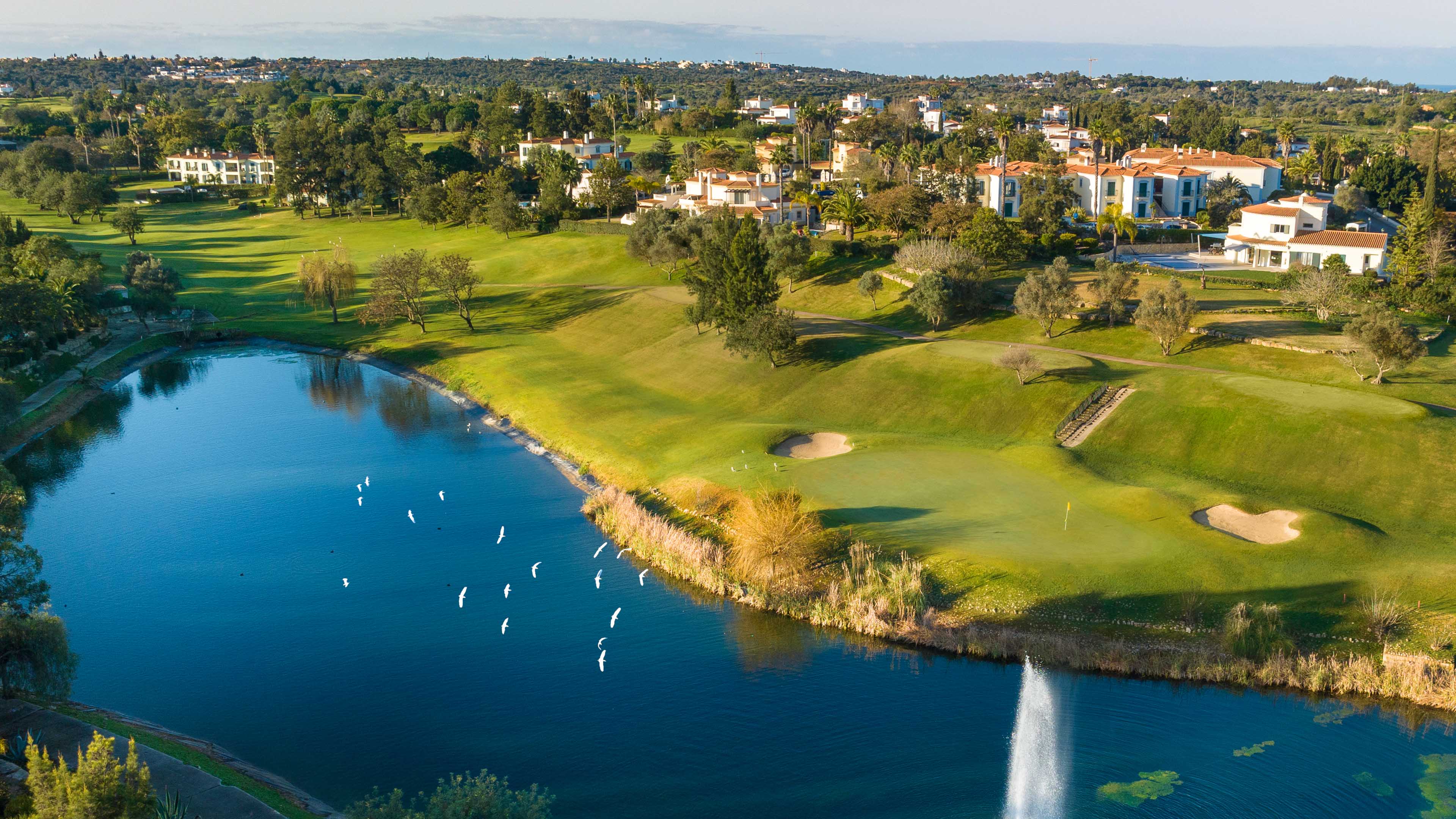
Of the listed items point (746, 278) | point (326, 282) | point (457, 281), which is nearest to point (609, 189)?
point (457, 281)

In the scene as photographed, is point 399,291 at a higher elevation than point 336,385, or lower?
higher

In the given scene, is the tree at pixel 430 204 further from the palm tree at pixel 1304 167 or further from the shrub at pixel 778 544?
the palm tree at pixel 1304 167

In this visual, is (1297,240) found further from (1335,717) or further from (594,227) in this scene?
(594,227)

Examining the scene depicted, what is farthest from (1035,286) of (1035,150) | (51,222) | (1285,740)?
(51,222)

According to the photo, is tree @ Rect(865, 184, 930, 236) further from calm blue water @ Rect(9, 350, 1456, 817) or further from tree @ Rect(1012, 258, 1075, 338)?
calm blue water @ Rect(9, 350, 1456, 817)

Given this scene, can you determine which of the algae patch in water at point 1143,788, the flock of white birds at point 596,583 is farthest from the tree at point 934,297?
the algae patch in water at point 1143,788

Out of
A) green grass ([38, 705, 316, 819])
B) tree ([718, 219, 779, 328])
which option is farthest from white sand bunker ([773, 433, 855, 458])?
green grass ([38, 705, 316, 819])

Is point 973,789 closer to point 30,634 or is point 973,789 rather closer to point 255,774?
point 255,774
